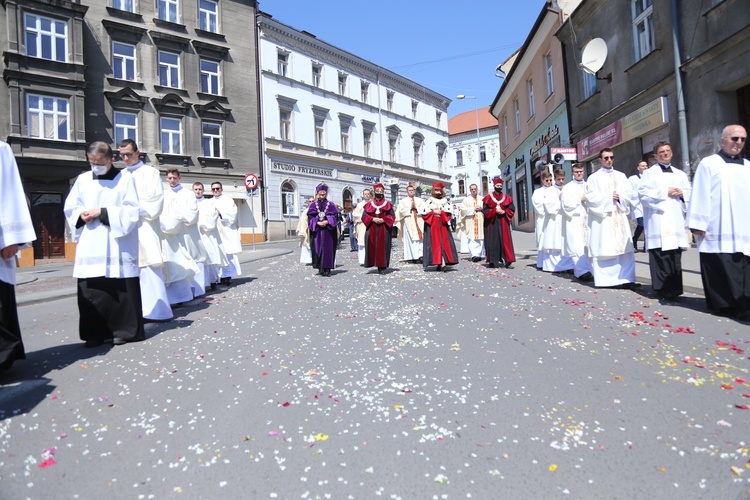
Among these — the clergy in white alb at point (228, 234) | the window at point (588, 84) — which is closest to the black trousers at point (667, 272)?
the clergy in white alb at point (228, 234)

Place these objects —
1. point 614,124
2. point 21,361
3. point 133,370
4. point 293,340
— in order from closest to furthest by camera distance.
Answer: point 133,370 < point 21,361 < point 293,340 < point 614,124

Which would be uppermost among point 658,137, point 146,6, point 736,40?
point 146,6

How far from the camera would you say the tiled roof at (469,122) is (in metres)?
68.6

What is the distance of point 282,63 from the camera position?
34188 mm

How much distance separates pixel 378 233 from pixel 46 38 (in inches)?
843

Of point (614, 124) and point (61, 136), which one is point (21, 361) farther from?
point (61, 136)

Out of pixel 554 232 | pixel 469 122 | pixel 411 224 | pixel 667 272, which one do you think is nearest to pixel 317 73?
pixel 411 224

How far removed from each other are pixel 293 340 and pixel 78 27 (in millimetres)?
25468

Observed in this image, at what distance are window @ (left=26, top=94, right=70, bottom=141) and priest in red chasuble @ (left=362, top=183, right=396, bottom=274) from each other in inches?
747

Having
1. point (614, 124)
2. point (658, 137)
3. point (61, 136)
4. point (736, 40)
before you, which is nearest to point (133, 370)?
point (736, 40)

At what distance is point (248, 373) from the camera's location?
3859 mm

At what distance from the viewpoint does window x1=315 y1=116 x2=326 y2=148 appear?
3640 cm

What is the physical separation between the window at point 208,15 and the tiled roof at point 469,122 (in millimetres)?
43060

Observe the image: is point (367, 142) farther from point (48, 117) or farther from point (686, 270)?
point (686, 270)
